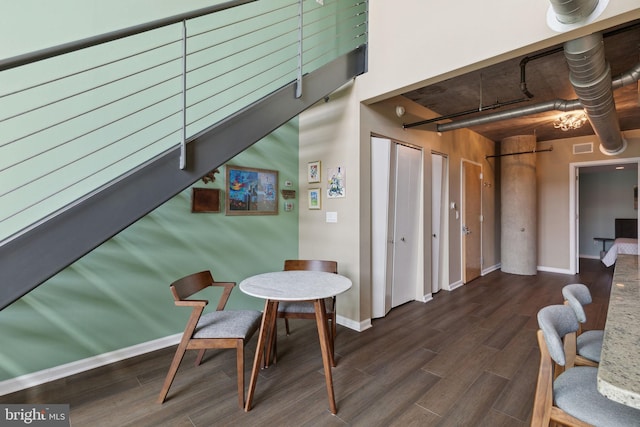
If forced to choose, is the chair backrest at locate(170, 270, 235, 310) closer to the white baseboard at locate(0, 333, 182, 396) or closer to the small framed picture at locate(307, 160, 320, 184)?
the white baseboard at locate(0, 333, 182, 396)

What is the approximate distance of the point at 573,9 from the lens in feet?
5.45

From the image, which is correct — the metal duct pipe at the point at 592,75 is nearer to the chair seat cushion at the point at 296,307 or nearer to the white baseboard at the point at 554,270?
the chair seat cushion at the point at 296,307

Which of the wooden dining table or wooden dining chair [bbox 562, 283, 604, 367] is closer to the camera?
wooden dining chair [bbox 562, 283, 604, 367]

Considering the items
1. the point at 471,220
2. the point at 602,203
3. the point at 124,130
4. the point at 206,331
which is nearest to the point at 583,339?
the point at 206,331

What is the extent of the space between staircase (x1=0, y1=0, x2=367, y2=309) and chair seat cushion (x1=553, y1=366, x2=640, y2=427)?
7.22 feet

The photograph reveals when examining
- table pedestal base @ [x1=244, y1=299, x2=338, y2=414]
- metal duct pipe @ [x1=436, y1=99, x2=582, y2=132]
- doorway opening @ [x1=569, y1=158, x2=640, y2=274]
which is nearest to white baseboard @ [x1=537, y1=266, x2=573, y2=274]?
doorway opening @ [x1=569, y1=158, x2=640, y2=274]

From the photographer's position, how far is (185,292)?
212 centimetres

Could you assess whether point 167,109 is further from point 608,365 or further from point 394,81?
point 608,365

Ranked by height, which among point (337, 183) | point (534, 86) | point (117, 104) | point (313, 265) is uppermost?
point (534, 86)

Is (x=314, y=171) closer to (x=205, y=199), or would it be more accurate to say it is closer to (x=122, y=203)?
(x=205, y=199)

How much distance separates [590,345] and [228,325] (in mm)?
2260

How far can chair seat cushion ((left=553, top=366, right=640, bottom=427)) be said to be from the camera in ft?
3.49

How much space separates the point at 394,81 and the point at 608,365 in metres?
2.59

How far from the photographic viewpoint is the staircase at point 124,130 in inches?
56.3
